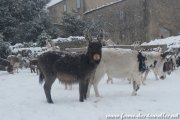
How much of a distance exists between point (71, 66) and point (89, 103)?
42.6 inches

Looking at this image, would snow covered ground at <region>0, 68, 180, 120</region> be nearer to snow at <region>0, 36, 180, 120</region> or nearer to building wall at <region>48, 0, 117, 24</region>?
snow at <region>0, 36, 180, 120</region>

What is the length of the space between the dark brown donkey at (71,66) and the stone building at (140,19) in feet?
101

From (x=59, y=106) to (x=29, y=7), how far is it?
87.2 ft

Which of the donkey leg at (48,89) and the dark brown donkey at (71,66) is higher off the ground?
the dark brown donkey at (71,66)

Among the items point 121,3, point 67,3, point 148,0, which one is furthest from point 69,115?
point 67,3

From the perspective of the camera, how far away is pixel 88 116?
8.31m

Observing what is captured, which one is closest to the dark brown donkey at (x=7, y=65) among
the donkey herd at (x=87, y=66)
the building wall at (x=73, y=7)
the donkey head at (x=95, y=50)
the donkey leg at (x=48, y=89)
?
the donkey herd at (x=87, y=66)

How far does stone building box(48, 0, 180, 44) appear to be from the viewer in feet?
133

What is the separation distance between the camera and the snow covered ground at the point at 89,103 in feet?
28.0

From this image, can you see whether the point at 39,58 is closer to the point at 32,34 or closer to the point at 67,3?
the point at 32,34

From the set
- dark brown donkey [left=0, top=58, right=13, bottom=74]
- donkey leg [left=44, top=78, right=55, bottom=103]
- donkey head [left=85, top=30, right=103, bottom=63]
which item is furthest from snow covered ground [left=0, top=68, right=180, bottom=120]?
dark brown donkey [left=0, top=58, right=13, bottom=74]

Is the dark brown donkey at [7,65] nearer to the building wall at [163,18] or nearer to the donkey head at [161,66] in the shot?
the donkey head at [161,66]

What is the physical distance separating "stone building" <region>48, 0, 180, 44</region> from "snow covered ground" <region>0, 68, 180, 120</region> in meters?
28.3

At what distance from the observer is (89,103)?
9.87m
